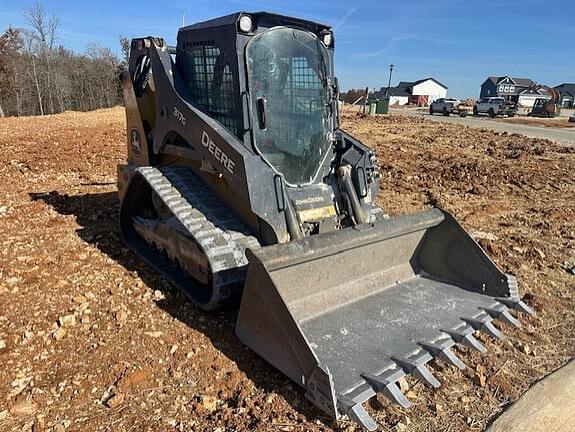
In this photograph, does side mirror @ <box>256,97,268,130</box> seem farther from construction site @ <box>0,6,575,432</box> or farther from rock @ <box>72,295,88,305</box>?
rock @ <box>72,295,88,305</box>

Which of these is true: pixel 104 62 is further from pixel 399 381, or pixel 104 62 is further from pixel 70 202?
pixel 399 381

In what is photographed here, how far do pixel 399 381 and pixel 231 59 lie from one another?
9.03 ft

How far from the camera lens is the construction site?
2705mm

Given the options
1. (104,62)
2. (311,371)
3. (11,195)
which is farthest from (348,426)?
(104,62)

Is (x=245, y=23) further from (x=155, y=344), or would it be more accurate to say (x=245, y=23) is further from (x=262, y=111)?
(x=155, y=344)

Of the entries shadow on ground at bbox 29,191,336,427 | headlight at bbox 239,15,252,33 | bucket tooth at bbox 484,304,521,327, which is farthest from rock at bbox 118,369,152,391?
headlight at bbox 239,15,252,33

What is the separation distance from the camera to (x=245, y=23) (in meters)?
3.68

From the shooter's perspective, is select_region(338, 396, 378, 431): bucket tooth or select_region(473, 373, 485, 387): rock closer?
select_region(338, 396, 378, 431): bucket tooth

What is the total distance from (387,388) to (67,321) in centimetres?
245

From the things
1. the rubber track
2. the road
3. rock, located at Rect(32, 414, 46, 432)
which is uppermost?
the rubber track

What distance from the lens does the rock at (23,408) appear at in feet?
8.56

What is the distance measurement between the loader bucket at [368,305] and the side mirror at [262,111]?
1.19m

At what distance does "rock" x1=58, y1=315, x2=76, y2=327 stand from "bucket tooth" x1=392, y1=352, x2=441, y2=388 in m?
2.42

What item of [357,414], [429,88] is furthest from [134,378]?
[429,88]
